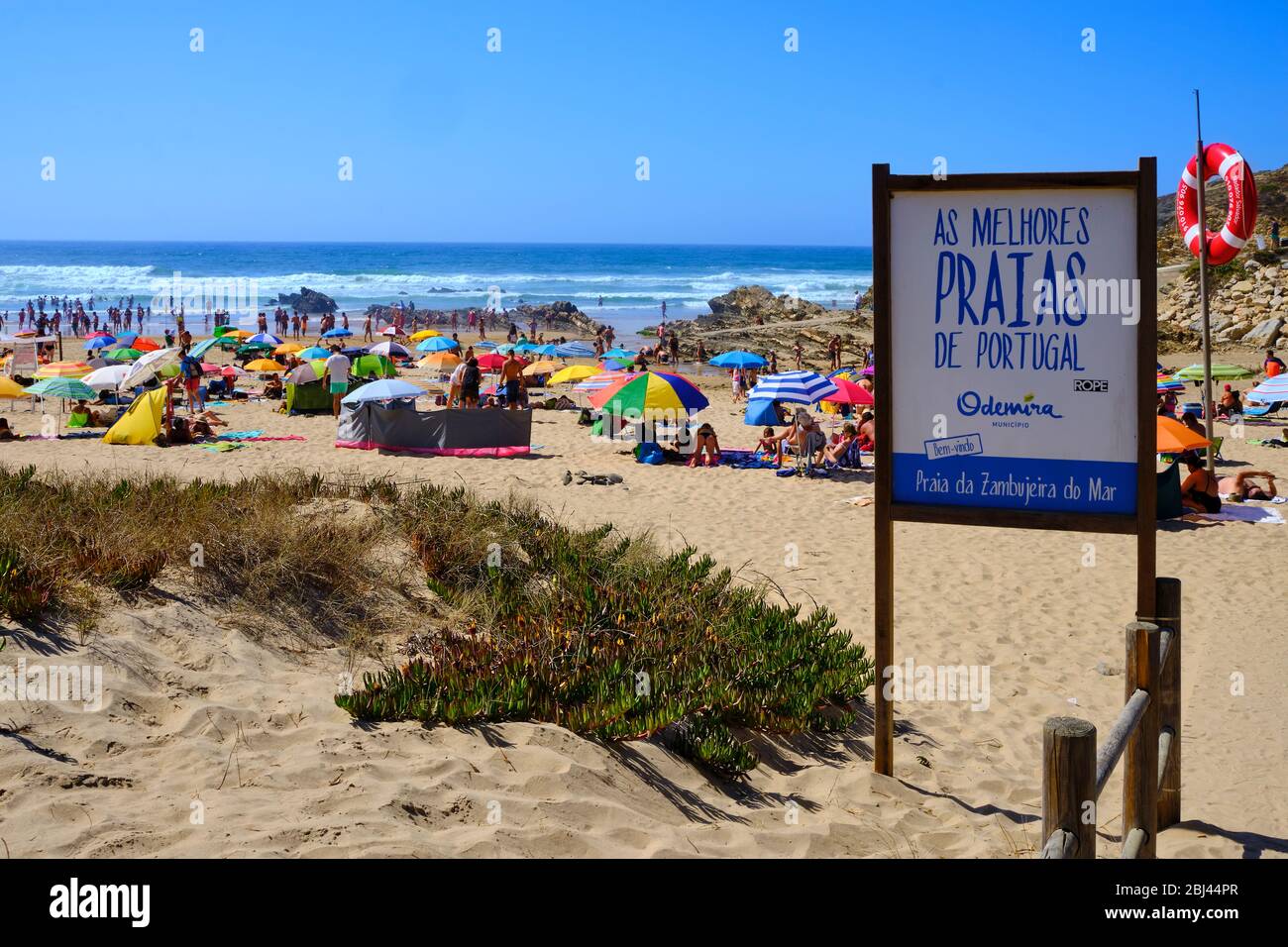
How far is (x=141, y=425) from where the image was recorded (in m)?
16.5

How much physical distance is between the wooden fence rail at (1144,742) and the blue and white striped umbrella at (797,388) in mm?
11375

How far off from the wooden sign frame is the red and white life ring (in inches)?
242

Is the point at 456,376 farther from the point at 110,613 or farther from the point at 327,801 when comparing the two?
the point at 327,801

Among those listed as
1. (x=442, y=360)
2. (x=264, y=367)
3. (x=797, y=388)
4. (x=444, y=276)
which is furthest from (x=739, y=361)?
(x=444, y=276)

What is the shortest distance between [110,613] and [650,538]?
3.92m

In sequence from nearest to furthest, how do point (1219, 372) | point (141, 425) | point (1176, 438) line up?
point (1176, 438)
point (141, 425)
point (1219, 372)

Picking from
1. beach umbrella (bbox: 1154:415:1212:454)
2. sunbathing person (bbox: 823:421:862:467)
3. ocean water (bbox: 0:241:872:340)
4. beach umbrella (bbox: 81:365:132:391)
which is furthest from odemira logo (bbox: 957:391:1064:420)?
ocean water (bbox: 0:241:872:340)

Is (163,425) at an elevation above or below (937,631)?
above

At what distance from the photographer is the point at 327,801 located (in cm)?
387

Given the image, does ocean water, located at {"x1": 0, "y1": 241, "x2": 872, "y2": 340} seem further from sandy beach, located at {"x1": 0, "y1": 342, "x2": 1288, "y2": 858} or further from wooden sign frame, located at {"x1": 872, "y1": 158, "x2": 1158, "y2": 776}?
wooden sign frame, located at {"x1": 872, "y1": 158, "x2": 1158, "y2": 776}

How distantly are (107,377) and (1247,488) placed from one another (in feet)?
57.4

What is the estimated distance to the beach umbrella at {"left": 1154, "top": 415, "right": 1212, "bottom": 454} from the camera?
11.5 m

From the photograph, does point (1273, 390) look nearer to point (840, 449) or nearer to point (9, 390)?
point (840, 449)

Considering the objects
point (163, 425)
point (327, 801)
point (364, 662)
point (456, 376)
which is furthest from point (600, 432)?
point (327, 801)
